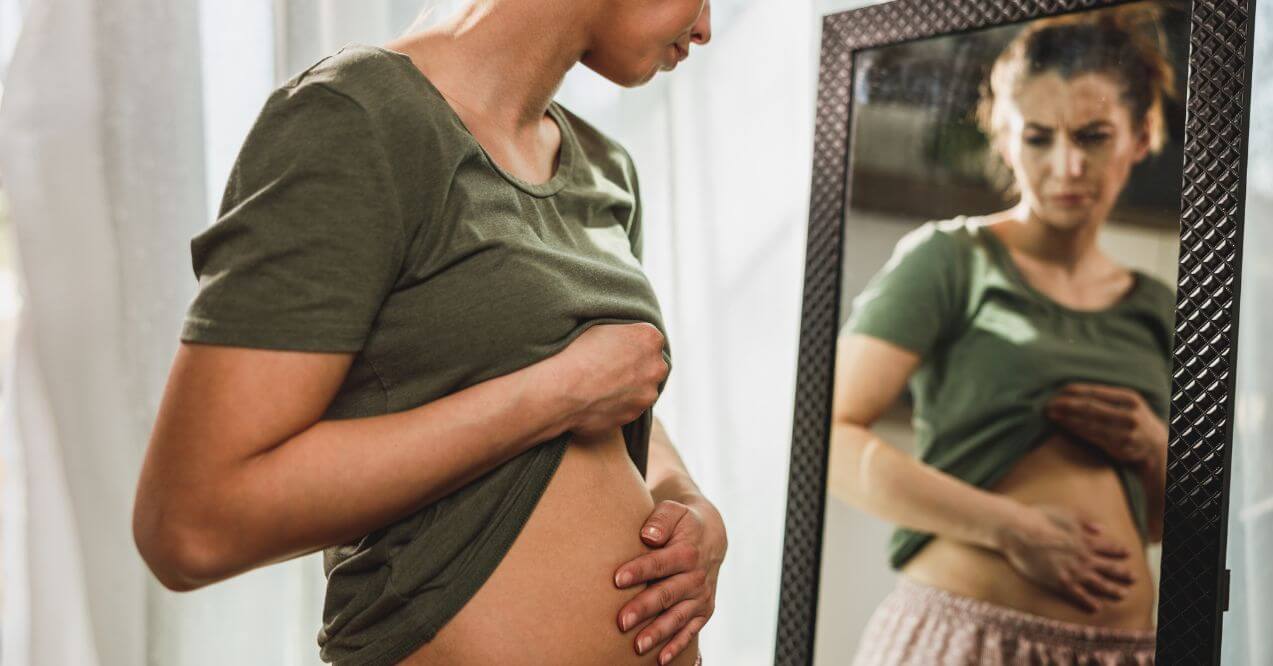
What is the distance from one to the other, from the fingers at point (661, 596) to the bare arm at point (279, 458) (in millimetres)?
186

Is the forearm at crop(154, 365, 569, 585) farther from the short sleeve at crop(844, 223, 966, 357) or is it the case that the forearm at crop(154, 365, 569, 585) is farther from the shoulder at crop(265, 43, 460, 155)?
the short sleeve at crop(844, 223, 966, 357)

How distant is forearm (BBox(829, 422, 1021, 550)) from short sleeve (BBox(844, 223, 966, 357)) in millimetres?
138

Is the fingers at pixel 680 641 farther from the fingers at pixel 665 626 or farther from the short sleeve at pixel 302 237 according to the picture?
the short sleeve at pixel 302 237

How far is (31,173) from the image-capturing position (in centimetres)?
121

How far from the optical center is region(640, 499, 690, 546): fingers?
0.87 m

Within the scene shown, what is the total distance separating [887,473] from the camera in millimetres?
1327

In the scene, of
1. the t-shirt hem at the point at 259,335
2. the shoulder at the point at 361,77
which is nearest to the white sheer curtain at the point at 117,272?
the shoulder at the point at 361,77

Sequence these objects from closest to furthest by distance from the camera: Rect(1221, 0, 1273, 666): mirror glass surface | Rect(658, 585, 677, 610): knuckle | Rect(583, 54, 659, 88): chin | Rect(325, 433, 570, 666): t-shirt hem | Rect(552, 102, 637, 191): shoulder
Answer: Rect(325, 433, 570, 666): t-shirt hem < Rect(658, 585, 677, 610): knuckle < Rect(583, 54, 659, 88): chin < Rect(552, 102, 637, 191): shoulder < Rect(1221, 0, 1273, 666): mirror glass surface

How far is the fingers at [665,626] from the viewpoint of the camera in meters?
0.85

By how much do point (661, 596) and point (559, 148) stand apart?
44 centimetres

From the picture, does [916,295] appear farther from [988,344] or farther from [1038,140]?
[1038,140]

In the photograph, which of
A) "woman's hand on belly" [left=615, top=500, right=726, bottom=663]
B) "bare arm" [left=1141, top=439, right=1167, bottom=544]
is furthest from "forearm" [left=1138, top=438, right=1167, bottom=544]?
"woman's hand on belly" [left=615, top=500, right=726, bottom=663]

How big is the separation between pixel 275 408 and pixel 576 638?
301mm

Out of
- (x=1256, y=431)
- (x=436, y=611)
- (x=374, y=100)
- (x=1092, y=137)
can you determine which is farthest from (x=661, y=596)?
(x=1256, y=431)
